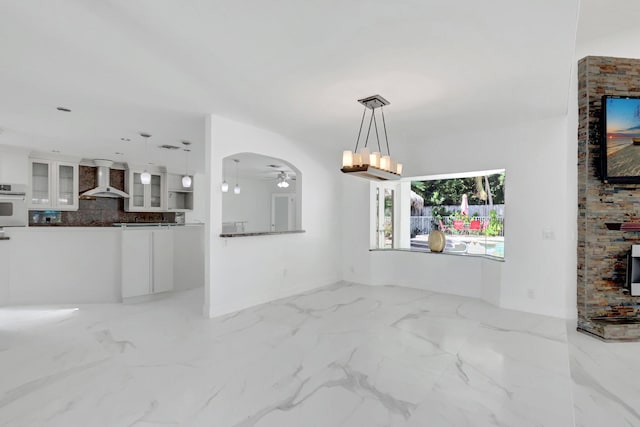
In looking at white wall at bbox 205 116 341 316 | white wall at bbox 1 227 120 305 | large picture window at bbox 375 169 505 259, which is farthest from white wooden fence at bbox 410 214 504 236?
white wall at bbox 1 227 120 305

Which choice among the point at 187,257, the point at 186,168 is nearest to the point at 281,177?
the point at 186,168

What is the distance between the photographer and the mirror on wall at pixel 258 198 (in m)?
8.41

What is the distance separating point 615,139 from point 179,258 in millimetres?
5911

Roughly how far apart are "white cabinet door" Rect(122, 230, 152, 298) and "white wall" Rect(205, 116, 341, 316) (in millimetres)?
1309

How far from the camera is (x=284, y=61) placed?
2689 mm

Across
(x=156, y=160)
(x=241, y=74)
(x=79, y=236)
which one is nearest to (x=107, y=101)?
(x=241, y=74)

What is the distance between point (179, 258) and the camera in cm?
527

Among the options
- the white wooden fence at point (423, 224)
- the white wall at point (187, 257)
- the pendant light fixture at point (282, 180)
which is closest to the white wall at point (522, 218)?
the white wooden fence at point (423, 224)

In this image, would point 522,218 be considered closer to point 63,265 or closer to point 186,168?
point 63,265

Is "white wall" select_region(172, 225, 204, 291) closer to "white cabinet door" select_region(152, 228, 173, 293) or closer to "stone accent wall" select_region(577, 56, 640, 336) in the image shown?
"white cabinet door" select_region(152, 228, 173, 293)

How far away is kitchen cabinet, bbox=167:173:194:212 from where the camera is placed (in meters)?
8.27

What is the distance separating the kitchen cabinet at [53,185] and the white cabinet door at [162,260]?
3313 millimetres

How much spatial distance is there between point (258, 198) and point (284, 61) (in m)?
7.77

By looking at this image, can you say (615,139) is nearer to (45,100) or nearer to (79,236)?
(45,100)
